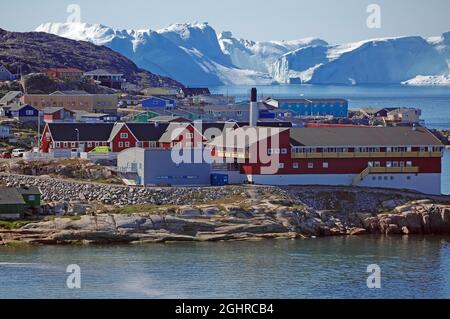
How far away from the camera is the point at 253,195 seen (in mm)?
30109

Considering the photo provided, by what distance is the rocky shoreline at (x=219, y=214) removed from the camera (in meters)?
27.5

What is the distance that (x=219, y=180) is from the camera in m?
31.0

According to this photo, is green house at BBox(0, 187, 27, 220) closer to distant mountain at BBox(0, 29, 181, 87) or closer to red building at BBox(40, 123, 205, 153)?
red building at BBox(40, 123, 205, 153)

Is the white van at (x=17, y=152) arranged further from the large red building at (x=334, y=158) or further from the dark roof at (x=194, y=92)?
the dark roof at (x=194, y=92)

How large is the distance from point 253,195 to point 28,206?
18.0 feet

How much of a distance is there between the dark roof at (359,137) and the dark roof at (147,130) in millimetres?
5055

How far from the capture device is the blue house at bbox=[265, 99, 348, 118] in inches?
2584

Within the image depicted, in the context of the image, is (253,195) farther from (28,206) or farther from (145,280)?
(145,280)

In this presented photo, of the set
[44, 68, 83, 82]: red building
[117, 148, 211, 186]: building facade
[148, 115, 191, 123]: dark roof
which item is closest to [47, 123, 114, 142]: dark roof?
[148, 115, 191, 123]: dark roof

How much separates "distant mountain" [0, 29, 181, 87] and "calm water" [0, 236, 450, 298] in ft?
122

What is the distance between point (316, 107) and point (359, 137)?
3460 centimetres

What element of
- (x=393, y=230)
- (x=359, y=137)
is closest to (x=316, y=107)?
(x=359, y=137)

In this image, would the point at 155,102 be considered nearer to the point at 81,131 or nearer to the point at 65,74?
the point at 65,74
